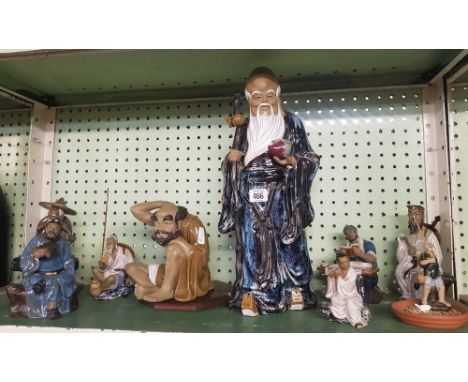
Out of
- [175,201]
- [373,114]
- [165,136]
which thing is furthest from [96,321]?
[373,114]

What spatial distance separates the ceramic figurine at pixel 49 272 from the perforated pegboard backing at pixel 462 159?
5.14 feet

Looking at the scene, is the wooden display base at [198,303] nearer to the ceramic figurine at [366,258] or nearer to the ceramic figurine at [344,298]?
the ceramic figurine at [344,298]

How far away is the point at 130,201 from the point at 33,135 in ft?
1.94

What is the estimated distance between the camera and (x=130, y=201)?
1928 millimetres

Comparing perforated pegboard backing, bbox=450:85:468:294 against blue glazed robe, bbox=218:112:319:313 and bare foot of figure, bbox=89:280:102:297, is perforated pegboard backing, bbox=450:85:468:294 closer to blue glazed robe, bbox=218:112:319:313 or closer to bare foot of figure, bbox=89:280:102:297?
blue glazed robe, bbox=218:112:319:313

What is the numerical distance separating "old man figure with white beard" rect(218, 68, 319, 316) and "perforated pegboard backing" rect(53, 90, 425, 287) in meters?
0.33

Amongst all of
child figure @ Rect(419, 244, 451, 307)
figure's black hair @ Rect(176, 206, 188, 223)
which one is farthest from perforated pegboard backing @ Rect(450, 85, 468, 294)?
figure's black hair @ Rect(176, 206, 188, 223)

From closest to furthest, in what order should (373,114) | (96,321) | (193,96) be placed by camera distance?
1. (96,321)
2. (373,114)
3. (193,96)

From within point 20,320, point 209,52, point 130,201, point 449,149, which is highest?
point 209,52

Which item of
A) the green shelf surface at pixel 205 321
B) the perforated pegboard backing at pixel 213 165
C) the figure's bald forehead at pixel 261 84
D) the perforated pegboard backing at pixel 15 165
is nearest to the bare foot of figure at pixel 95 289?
the green shelf surface at pixel 205 321

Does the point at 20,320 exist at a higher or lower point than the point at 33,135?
lower

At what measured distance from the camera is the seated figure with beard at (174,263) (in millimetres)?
1457

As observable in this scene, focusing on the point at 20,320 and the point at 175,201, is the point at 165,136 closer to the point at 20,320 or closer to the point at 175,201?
the point at 175,201

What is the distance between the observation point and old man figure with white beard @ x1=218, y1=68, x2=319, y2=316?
1407 mm
